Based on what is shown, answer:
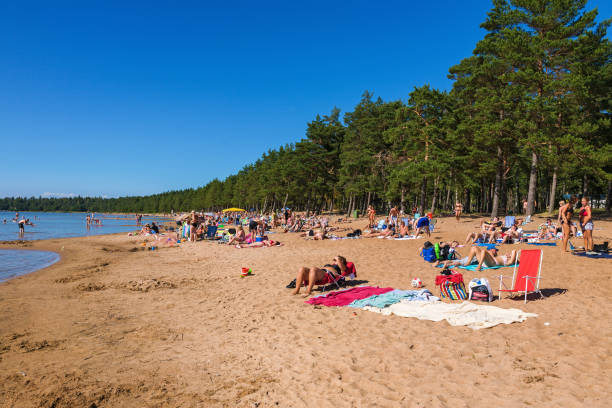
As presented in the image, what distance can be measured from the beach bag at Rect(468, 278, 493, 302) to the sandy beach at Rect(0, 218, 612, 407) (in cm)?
21

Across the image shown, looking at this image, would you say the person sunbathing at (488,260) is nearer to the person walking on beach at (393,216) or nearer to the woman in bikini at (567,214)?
the woman in bikini at (567,214)

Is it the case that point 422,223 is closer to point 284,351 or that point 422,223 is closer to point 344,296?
point 344,296

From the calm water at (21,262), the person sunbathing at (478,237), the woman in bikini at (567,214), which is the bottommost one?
the calm water at (21,262)

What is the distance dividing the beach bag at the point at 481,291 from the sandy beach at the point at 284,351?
0.21 m

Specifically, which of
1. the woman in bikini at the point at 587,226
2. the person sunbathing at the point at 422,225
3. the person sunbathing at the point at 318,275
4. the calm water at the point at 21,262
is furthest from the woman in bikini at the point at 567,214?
the calm water at the point at 21,262

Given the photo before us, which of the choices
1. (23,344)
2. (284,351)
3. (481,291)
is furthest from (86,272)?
(481,291)

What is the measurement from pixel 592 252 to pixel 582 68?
42.9 ft

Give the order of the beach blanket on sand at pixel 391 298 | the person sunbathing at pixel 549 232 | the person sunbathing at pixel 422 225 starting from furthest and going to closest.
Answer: the person sunbathing at pixel 422 225
the person sunbathing at pixel 549 232
the beach blanket on sand at pixel 391 298

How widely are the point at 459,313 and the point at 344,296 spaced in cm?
212

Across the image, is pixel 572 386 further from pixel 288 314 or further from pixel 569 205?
pixel 569 205

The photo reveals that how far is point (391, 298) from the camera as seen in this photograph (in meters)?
6.23

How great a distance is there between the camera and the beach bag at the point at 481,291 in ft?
20.1

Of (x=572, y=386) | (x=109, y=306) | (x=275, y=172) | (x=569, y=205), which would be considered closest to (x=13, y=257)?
(x=109, y=306)

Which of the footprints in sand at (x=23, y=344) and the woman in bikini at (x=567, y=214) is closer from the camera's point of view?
the footprints in sand at (x=23, y=344)
